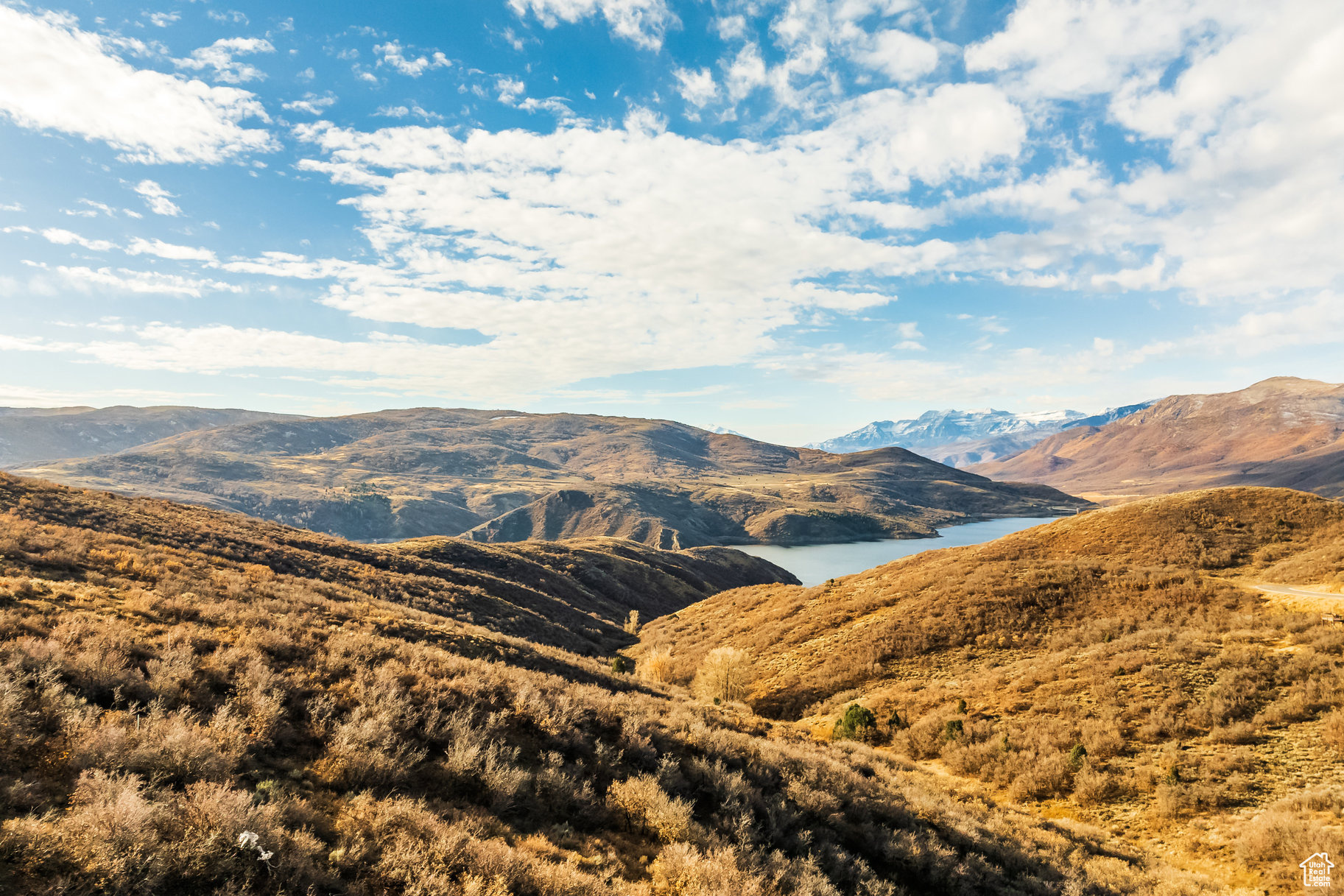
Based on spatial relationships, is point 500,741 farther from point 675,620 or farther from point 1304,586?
point 675,620

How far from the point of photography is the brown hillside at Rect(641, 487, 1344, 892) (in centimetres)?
1237

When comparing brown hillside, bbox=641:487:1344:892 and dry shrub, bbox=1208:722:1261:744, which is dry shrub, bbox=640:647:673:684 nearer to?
brown hillside, bbox=641:487:1344:892

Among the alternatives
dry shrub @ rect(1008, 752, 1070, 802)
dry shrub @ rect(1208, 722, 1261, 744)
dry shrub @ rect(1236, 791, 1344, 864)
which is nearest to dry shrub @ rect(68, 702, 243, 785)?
dry shrub @ rect(1236, 791, 1344, 864)

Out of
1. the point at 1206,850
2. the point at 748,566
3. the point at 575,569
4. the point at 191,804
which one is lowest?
the point at 748,566

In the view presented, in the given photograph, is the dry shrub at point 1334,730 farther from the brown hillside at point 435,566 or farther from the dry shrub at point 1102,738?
the brown hillside at point 435,566

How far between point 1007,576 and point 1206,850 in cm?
1889

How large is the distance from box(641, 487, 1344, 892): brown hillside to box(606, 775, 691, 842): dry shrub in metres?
11.0

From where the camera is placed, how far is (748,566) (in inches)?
4323

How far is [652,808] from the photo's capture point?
26.2 feet

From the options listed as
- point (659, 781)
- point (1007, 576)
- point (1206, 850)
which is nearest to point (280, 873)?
point (659, 781)

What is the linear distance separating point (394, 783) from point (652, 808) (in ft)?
11.8

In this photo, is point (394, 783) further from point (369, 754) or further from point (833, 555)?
point (833, 555)

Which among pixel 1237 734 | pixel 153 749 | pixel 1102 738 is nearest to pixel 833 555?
pixel 1102 738

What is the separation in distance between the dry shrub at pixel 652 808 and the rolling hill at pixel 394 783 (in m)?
0.04
